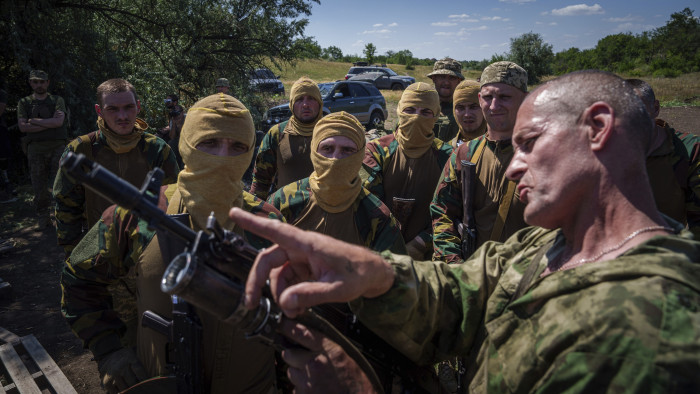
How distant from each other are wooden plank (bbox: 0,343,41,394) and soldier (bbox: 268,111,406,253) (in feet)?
8.46

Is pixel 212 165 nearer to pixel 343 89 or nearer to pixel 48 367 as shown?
pixel 48 367

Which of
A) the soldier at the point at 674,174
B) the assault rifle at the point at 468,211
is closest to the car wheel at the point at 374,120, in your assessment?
the assault rifle at the point at 468,211

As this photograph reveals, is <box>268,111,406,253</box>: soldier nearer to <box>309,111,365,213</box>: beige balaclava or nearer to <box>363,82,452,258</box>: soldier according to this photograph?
<box>309,111,365,213</box>: beige balaclava

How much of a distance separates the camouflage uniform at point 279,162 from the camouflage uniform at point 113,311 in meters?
2.42

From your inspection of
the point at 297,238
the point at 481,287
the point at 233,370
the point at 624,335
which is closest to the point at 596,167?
the point at 624,335

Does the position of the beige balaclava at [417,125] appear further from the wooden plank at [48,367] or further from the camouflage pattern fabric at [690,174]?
the wooden plank at [48,367]

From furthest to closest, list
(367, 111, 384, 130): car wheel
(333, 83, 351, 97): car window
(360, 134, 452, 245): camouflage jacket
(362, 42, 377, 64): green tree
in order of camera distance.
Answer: (362, 42, 377, 64): green tree → (367, 111, 384, 130): car wheel → (333, 83, 351, 97): car window → (360, 134, 452, 245): camouflage jacket

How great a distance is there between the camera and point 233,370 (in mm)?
2072

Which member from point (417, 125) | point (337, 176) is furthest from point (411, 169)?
point (337, 176)

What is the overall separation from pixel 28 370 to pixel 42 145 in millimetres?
5427

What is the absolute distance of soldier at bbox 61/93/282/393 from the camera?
203 cm

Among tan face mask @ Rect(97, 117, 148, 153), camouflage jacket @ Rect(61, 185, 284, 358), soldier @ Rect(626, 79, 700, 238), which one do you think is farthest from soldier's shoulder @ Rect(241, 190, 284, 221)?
soldier @ Rect(626, 79, 700, 238)

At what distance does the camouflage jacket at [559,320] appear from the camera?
101 centimetres

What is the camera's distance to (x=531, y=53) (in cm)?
4050
